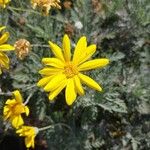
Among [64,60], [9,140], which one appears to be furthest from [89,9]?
[9,140]

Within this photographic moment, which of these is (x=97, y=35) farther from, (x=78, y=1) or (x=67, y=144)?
(x=67, y=144)

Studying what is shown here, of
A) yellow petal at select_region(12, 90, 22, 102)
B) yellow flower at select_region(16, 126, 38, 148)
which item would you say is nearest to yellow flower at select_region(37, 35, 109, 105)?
yellow petal at select_region(12, 90, 22, 102)

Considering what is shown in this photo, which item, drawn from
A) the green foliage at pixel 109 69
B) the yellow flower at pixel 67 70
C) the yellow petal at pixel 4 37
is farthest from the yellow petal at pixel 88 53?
the green foliage at pixel 109 69

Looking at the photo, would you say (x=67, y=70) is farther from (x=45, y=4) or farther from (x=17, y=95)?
(x=45, y=4)

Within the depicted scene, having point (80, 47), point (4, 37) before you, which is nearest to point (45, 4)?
point (4, 37)

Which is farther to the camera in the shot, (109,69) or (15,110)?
(109,69)

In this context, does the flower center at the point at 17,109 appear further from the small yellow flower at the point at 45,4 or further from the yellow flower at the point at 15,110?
the small yellow flower at the point at 45,4
